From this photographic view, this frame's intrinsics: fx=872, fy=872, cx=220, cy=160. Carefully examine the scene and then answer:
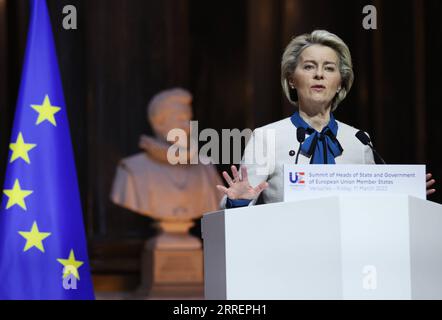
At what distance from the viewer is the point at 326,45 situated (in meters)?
3.57

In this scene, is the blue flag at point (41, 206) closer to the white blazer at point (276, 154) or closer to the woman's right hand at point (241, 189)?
the white blazer at point (276, 154)

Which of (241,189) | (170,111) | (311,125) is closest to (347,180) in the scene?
(241,189)

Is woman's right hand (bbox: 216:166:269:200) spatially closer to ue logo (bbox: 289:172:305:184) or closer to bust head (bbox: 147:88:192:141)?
ue logo (bbox: 289:172:305:184)

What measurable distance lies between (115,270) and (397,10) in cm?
321

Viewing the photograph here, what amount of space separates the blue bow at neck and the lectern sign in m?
0.57

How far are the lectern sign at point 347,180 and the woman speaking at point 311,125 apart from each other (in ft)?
1.70

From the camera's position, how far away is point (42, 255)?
180 inches

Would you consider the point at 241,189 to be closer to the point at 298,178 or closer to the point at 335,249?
the point at 298,178

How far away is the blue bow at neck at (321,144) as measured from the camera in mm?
3420

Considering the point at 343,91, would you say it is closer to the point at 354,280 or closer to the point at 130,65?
the point at 354,280

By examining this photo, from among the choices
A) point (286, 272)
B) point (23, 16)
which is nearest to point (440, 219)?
point (286, 272)

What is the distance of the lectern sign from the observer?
280cm

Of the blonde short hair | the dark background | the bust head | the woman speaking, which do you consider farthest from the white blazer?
the dark background

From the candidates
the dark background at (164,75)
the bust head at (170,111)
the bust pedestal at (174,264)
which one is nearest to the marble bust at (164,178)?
the bust head at (170,111)
